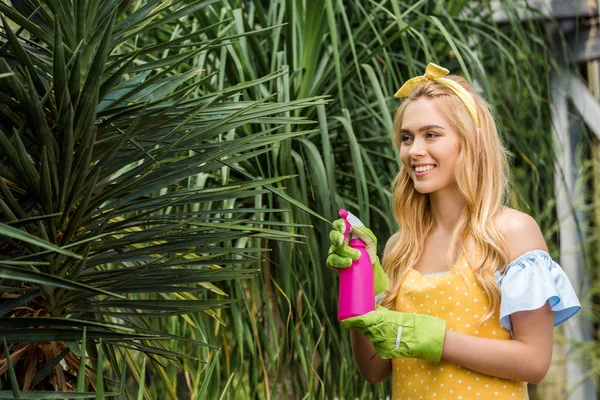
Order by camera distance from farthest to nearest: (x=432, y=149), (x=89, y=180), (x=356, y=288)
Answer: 1. (x=432, y=149)
2. (x=356, y=288)
3. (x=89, y=180)

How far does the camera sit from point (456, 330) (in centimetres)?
136

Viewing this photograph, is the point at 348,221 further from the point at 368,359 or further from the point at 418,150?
the point at 368,359

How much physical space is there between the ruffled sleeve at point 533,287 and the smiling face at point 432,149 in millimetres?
189

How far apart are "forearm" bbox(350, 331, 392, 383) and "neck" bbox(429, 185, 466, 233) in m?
0.24

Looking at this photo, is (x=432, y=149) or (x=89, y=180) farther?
(x=432, y=149)

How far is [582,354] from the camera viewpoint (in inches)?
122

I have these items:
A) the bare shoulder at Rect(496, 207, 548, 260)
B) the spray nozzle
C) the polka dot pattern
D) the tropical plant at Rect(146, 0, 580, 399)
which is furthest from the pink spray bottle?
the tropical plant at Rect(146, 0, 580, 399)

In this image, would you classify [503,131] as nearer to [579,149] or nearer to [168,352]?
[579,149]

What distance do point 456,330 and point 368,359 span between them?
194 mm

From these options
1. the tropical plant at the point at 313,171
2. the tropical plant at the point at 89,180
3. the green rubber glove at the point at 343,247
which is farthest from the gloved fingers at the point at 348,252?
the tropical plant at the point at 313,171

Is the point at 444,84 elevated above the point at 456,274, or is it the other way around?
the point at 444,84

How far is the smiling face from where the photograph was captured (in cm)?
142

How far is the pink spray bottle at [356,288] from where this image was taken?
131cm

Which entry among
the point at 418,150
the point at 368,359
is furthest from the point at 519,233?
the point at 368,359
